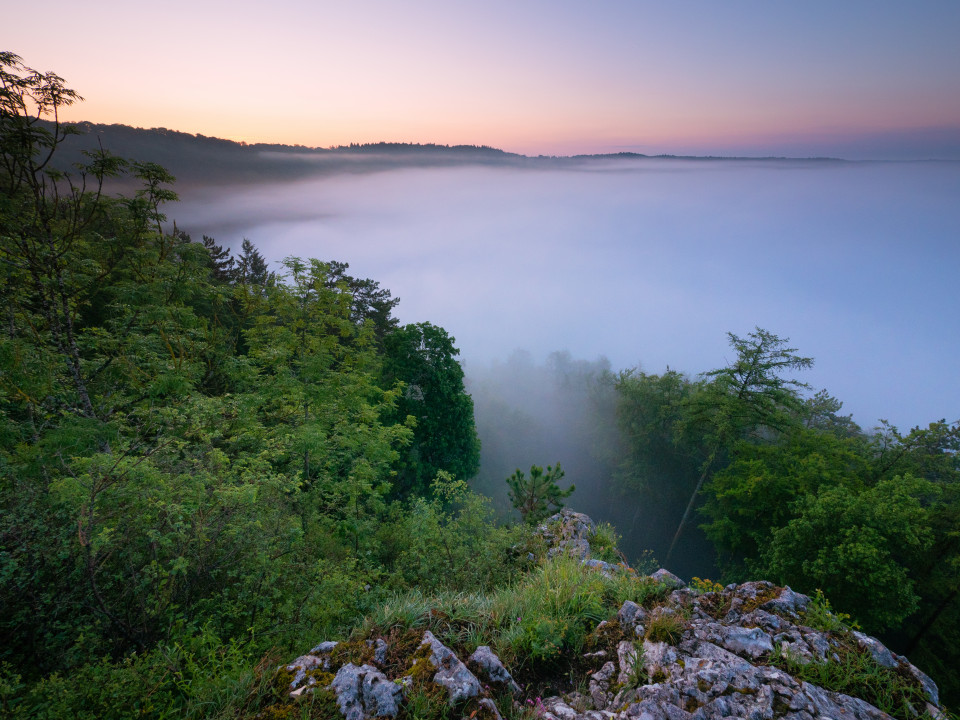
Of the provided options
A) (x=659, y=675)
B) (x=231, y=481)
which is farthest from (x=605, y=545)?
(x=231, y=481)

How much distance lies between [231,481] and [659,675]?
7.14 metres

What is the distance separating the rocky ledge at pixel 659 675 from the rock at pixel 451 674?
0.5 inches

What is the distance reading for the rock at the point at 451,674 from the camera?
394 centimetres

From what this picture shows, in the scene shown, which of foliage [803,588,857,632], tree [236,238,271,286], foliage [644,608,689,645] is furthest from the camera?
tree [236,238,271,286]

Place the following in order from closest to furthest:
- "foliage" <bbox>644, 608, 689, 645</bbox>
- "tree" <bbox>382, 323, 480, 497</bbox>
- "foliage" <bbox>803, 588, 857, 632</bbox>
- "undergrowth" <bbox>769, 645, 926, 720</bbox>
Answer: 1. "undergrowth" <bbox>769, 645, 926, 720</bbox>
2. "foliage" <bbox>644, 608, 689, 645</bbox>
3. "foliage" <bbox>803, 588, 857, 632</bbox>
4. "tree" <bbox>382, 323, 480, 497</bbox>

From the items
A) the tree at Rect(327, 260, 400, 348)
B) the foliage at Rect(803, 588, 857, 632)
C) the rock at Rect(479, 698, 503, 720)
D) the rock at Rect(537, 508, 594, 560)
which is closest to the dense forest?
the rock at Rect(537, 508, 594, 560)

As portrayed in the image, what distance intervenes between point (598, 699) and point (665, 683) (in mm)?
787

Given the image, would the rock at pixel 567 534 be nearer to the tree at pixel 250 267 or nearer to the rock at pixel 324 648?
the rock at pixel 324 648

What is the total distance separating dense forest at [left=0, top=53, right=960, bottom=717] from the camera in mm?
4355

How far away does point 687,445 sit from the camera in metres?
31.2

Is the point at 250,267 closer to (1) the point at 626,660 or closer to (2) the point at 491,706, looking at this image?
(2) the point at 491,706

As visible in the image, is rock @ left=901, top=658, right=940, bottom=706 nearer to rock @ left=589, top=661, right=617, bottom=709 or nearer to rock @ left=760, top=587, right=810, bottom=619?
rock @ left=760, top=587, right=810, bottom=619

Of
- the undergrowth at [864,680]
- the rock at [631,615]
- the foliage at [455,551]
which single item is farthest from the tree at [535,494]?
the undergrowth at [864,680]

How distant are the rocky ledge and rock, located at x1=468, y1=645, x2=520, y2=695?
1cm
